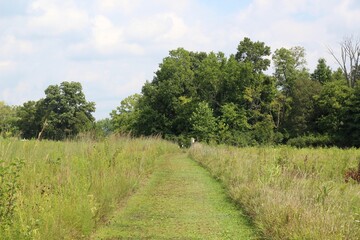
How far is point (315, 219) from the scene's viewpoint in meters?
6.81

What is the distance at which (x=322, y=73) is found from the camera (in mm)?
70250

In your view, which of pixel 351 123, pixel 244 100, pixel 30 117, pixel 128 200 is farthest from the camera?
pixel 30 117

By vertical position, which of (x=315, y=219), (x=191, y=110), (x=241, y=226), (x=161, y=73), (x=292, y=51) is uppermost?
(x=292, y=51)

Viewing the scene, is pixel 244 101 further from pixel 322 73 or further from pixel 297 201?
pixel 297 201

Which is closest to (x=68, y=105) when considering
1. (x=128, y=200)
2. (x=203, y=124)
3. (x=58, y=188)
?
(x=203, y=124)

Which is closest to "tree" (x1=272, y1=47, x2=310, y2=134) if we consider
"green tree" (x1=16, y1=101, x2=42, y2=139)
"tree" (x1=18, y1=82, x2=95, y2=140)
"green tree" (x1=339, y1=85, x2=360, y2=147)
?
"green tree" (x1=339, y1=85, x2=360, y2=147)

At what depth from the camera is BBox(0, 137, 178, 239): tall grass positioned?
5672 millimetres

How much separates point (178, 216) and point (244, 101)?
54726 mm

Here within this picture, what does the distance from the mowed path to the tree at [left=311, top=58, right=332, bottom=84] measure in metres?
60.7

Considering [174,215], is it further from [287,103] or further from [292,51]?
[292,51]

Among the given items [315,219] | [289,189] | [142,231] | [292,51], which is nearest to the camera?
[315,219]

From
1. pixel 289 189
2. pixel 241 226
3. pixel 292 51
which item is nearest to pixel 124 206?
pixel 241 226

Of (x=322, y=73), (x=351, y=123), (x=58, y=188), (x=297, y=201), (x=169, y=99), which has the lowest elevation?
(x=297, y=201)

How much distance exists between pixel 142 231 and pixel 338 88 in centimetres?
5294
